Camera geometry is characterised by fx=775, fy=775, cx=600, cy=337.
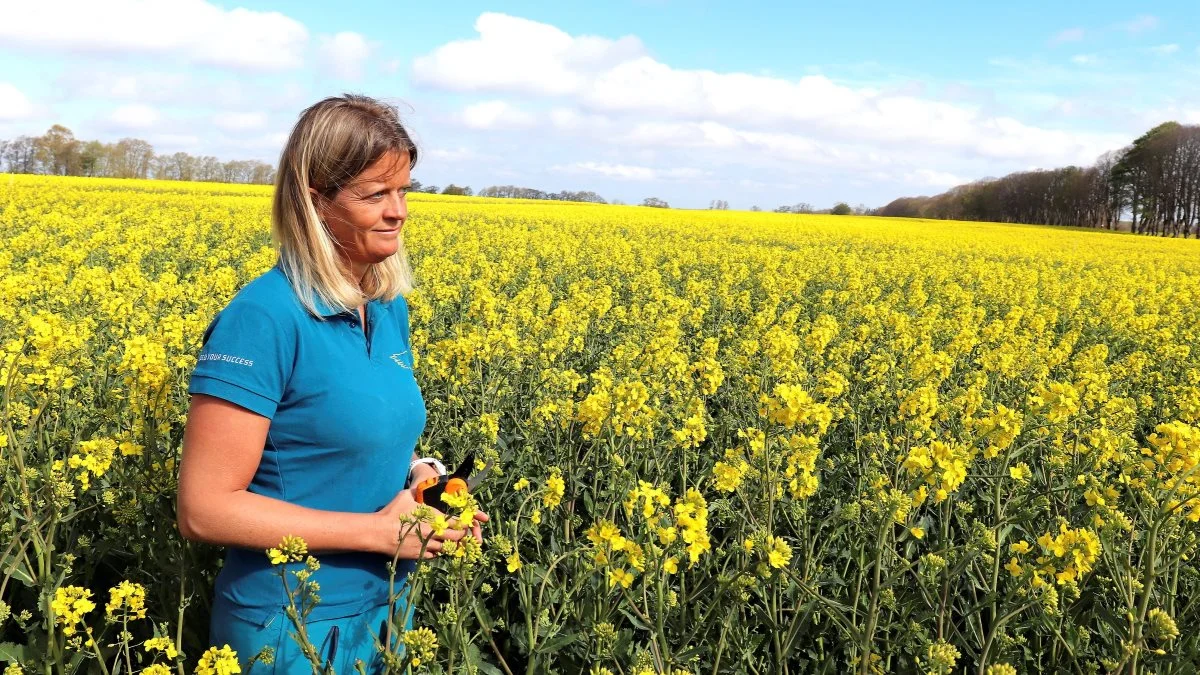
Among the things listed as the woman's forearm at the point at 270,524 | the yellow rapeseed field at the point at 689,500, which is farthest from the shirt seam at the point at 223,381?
the yellow rapeseed field at the point at 689,500

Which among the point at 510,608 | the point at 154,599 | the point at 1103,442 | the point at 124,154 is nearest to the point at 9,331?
the point at 154,599

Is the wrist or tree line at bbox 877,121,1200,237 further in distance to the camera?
tree line at bbox 877,121,1200,237

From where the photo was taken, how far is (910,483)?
2.50 metres

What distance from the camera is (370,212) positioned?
1.82 meters

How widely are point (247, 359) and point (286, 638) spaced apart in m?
0.71

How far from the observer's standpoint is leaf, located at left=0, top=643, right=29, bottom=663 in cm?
209

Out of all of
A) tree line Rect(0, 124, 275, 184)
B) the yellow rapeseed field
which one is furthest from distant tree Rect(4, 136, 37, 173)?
the yellow rapeseed field

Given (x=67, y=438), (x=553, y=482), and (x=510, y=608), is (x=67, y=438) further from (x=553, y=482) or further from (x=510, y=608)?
(x=553, y=482)

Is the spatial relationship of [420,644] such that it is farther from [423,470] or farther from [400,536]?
[423,470]

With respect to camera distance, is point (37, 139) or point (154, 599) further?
point (37, 139)

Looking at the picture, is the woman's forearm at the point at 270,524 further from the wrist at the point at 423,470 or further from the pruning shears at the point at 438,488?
the wrist at the point at 423,470

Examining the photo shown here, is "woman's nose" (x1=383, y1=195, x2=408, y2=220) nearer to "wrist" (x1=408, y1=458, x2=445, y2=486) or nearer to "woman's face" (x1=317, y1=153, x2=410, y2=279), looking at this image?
"woman's face" (x1=317, y1=153, x2=410, y2=279)

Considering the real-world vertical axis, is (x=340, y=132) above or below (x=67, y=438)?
above

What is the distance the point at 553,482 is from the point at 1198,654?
6.57ft
